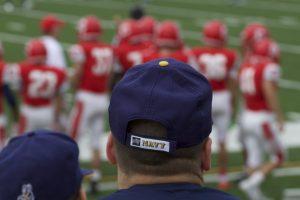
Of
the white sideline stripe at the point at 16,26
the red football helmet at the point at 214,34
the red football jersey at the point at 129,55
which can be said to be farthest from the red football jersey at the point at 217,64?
the white sideline stripe at the point at 16,26

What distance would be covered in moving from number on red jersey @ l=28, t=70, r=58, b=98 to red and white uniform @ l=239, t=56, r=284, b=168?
1982 mm

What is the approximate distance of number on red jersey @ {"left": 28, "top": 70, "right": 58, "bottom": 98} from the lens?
8.12 m

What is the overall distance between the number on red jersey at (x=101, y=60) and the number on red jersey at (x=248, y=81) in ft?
5.38

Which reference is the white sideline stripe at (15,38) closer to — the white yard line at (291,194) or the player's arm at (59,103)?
the player's arm at (59,103)

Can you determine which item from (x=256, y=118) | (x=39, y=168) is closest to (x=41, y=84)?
(x=256, y=118)

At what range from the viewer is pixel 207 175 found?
8.81m

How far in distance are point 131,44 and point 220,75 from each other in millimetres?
1590

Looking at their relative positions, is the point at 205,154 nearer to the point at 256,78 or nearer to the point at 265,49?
the point at 256,78

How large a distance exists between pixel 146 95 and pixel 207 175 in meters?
6.66

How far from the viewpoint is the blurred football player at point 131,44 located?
9.31 m

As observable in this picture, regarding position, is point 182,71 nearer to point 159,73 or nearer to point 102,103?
point 159,73

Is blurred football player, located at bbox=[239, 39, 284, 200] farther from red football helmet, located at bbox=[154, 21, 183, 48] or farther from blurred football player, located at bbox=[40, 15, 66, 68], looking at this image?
blurred football player, located at bbox=[40, 15, 66, 68]

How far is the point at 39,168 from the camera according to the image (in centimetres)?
263

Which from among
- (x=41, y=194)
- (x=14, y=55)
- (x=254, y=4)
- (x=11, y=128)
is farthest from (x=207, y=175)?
(x=254, y=4)
